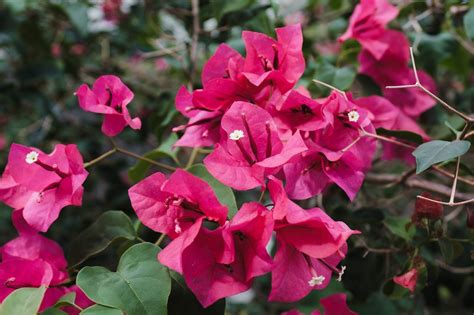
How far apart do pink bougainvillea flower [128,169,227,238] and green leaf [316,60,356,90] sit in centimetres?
39

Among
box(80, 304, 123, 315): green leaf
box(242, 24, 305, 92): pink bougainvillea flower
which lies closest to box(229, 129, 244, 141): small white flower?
box(242, 24, 305, 92): pink bougainvillea flower

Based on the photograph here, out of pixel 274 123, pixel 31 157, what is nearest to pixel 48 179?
pixel 31 157

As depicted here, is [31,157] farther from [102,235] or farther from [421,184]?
[421,184]

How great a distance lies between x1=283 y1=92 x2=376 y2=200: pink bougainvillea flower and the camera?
66cm

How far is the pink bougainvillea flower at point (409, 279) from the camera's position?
0.70m

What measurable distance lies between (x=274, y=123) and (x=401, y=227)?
30 cm

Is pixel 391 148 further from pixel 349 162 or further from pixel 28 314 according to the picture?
pixel 28 314

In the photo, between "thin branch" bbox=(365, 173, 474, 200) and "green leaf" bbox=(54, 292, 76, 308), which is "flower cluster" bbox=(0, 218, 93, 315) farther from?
"thin branch" bbox=(365, 173, 474, 200)

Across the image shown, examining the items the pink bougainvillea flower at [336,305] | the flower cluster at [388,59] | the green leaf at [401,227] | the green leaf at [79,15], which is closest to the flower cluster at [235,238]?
the pink bougainvillea flower at [336,305]

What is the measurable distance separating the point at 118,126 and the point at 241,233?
24cm

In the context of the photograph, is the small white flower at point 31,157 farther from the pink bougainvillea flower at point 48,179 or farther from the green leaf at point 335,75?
the green leaf at point 335,75

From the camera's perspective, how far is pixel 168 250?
1.86 feet

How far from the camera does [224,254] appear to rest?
0.58m

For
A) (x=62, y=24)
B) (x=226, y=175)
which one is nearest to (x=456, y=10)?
(x=226, y=175)
